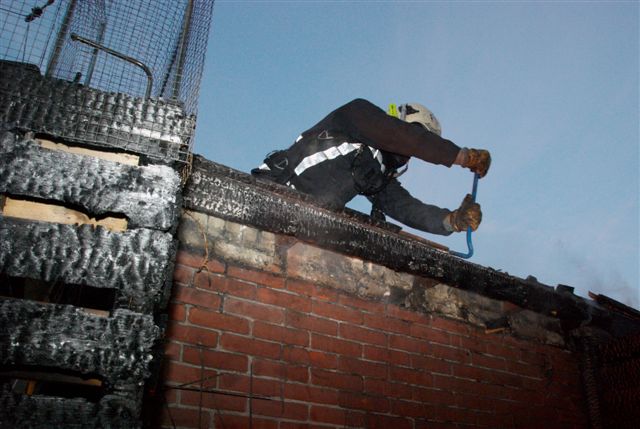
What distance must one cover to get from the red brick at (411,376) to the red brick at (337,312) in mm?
371

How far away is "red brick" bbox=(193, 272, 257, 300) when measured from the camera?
99.0 inches

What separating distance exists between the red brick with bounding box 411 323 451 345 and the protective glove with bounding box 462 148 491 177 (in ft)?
4.56

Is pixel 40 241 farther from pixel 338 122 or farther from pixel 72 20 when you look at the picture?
pixel 338 122

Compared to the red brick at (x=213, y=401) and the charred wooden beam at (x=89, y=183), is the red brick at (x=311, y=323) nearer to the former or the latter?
the red brick at (x=213, y=401)

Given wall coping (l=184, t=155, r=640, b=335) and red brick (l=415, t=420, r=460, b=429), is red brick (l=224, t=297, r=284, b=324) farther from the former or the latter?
red brick (l=415, t=420, r=460, b=429)

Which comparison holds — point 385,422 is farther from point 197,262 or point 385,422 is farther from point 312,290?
point 197,262

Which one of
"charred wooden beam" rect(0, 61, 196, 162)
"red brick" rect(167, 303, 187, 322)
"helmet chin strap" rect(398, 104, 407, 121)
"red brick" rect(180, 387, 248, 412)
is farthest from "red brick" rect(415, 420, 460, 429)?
"helmet chin strap" rect(398, 104, 407, 121)

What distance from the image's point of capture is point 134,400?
124 cm

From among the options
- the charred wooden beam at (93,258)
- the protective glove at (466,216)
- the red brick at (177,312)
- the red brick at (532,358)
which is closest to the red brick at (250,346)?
the red brick at (177,312)

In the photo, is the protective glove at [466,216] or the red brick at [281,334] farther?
the protective glove at [466,216]

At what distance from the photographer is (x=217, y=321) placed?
247cm

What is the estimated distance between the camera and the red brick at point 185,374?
2260 millimetres

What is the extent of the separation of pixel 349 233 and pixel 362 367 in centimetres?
80

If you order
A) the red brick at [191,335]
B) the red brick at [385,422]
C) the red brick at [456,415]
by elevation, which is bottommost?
the red brick at [385,422]
